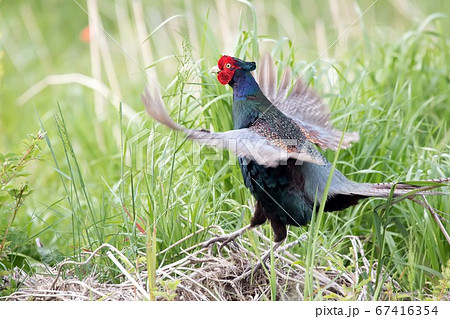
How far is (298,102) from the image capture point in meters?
3.32

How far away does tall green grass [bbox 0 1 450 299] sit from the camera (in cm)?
306

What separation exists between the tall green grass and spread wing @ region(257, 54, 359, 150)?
0.46 feet

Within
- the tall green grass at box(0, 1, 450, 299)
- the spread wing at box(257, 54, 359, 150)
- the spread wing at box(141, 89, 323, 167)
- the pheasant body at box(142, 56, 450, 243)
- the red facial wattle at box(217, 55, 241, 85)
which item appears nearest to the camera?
the spread wing at box(141, 89, 323, 167)

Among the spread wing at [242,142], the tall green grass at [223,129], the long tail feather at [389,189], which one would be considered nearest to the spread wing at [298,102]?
the tall green grass at [223,129]

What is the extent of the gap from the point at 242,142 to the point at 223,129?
874 mm

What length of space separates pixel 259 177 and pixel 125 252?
0.68m

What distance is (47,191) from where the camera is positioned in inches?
196

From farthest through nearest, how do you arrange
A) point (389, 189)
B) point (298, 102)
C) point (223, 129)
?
1. point (223, 129)
2. point (298, 102)
3. point (389, 189)

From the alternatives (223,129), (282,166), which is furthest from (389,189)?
(223,129)

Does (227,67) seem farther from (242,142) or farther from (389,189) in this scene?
(389,189)

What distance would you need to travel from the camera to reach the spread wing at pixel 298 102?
3.21 meters

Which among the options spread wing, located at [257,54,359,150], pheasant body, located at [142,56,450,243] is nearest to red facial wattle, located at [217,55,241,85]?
pheasant body, located at [142,56,450,243]
